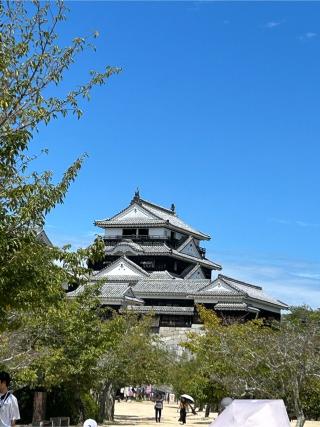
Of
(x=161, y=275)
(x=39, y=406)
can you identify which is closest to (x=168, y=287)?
(x=161, y=275)

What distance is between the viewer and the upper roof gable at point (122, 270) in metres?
61.4

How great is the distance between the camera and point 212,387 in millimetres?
32062

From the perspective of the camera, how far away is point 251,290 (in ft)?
201

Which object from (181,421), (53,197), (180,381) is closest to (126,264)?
(180,381)

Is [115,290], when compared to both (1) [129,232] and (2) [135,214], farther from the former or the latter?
(2) [135,214]

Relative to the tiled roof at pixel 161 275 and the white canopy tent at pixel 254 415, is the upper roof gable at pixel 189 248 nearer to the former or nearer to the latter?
the tiled roof at pixel 161 275

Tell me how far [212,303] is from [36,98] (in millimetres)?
49174

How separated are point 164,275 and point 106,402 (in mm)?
28752

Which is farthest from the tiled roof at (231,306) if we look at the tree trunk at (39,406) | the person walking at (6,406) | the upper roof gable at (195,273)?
the person walking at (6,406)

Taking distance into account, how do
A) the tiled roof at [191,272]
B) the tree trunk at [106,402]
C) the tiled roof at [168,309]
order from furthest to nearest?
the tiled roof at [191,272] < the tiled roof at [168,309] < the tree trunk at [106,402]

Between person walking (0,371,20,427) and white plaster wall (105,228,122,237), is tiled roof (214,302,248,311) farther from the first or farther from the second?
person walking (0,371,20,427)

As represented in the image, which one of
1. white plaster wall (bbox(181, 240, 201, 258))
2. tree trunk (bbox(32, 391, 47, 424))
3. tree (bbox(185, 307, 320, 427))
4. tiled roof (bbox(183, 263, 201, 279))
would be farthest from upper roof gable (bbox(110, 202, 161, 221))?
tree trunk (bbox(32, 391, 47, 424))

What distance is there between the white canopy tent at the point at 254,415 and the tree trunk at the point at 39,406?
2177 cm

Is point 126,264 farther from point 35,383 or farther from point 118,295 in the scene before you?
point 35,383
